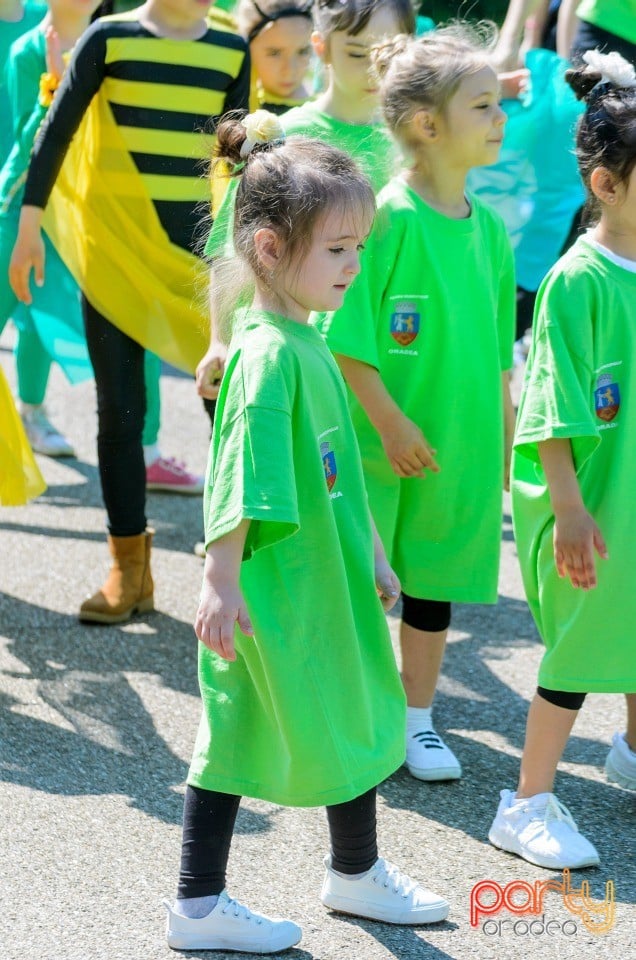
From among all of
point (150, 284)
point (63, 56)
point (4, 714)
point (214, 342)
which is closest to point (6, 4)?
point (63, 56)

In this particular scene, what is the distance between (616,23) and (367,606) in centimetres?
317

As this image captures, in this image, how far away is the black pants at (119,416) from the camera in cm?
388

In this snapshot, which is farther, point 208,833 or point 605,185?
point 605,185

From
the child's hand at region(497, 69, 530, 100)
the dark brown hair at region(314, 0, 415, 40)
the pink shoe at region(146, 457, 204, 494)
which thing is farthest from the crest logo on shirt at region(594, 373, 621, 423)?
the pink shoe at region(146, 457, 204, 494)

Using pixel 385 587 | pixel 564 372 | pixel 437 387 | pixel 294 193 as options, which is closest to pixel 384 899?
pixel 385 587

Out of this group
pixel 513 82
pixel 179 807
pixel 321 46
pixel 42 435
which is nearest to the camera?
pixel 179 807

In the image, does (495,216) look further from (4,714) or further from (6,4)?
(6,4)

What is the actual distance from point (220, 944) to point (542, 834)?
0.74m

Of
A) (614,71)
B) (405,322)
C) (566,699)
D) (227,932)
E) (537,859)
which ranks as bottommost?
(537,859)

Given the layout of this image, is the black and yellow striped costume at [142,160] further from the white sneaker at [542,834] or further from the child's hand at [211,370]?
the white sneaker at [542,834]

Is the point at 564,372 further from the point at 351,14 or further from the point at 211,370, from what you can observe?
the point at 351,14

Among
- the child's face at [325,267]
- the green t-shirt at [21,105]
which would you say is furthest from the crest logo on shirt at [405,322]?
the green t-shirt at [21,105]

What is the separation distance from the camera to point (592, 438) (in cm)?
274

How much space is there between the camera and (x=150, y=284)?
3887 millimetres
